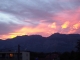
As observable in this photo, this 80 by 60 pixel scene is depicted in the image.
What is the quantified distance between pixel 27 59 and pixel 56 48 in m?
85.3

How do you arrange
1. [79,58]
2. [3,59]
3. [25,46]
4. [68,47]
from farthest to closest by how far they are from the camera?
[25,46], [68,47], [3,59], [79,58]

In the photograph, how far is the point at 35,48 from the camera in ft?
655

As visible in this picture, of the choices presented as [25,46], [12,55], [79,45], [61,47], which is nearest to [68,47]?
[61,47]

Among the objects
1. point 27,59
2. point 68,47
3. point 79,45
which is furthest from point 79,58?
point 68,47

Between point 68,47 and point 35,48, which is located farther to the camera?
point 35,48

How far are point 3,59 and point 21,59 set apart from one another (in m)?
6.91

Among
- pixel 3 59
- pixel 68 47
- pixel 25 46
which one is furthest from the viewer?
pixel 25 46

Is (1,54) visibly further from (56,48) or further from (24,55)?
(56,48)

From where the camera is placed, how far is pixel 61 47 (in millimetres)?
191250

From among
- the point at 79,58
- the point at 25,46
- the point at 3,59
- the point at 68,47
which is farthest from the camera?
the point at 25,46

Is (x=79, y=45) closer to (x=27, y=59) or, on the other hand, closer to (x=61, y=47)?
(x=27, y=59)

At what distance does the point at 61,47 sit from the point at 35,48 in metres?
20.4

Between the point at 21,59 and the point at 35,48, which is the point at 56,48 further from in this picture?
the point at 21,59

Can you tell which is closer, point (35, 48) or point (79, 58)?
point (79, 58)
